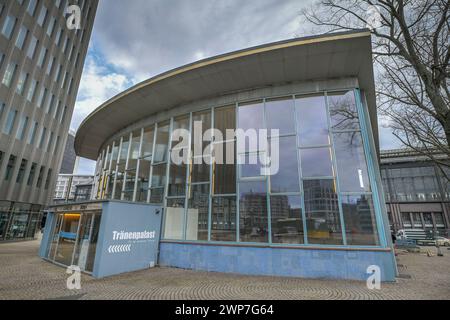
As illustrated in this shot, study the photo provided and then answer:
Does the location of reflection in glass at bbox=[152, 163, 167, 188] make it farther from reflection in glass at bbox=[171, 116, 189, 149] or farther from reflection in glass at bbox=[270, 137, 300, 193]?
reflection in glass at bbox=[270, 137, 300, 193]

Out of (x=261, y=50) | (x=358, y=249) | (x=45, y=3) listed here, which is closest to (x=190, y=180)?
(x=261, y=50)

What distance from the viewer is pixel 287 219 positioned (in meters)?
8.42

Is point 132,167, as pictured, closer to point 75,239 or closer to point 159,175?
point 159,175

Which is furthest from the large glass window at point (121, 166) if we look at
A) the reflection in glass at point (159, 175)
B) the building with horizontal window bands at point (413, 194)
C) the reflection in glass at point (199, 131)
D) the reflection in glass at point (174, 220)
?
the building with horizontal window bands at point (413, 194)

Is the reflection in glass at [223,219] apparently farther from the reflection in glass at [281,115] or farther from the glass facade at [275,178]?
the reflection in glass at [281,115]

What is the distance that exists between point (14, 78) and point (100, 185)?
13.7 m

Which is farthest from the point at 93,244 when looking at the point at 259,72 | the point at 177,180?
the point at 259,72

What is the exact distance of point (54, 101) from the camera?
2448 cm

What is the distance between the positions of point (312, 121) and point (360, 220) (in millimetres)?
4152

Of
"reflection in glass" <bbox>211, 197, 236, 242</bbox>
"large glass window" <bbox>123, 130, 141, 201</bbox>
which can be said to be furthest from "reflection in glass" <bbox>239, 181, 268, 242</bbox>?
"large glass window" <bbox>123, 130, 141, 201</bbox>

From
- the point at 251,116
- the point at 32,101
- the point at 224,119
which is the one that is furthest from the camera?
the point at 32,101

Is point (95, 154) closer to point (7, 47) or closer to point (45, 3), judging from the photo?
point (7, 47)

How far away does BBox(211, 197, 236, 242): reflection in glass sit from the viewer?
30.0 feet

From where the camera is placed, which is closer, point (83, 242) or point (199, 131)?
point (83, 242)
